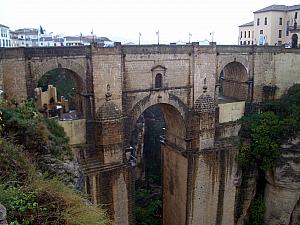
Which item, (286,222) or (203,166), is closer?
(203,166)

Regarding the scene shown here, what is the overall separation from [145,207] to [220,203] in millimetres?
6801

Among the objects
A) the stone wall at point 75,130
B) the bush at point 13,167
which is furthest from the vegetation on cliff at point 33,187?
the stone wall at point 75,130

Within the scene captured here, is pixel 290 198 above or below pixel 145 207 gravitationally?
above

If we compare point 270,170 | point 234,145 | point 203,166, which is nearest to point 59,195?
point 203,166

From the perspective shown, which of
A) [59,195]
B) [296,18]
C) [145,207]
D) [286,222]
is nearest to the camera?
[59,195]

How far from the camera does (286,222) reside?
65.9 feet

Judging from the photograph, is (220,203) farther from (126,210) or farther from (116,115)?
(116,115)

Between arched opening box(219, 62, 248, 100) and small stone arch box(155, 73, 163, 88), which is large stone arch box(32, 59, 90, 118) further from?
arched opening box(219, 62, 248, 100)

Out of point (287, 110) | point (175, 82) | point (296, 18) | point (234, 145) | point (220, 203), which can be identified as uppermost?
point (296, 18)

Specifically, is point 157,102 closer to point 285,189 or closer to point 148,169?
point 285,189

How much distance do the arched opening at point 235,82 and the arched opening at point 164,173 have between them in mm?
5105

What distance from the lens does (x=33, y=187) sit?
618cm

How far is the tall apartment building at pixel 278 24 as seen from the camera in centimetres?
3534

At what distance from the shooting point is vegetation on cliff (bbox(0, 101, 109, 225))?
17.6 feet
